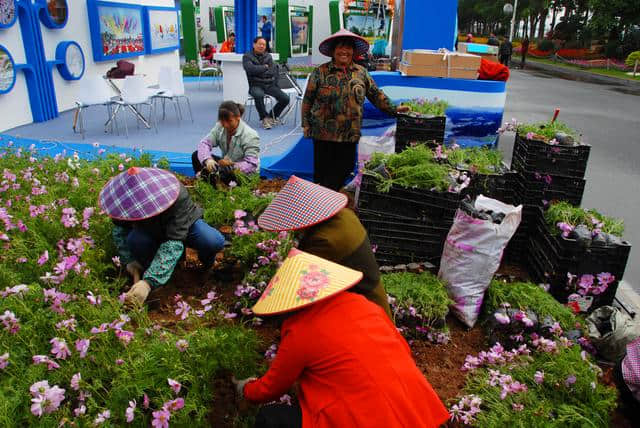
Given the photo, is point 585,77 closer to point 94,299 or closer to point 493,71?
point 493,71

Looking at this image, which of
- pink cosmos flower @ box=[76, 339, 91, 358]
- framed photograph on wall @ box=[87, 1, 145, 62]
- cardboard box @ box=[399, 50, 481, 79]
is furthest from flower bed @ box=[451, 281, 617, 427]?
framed photograph on wall @ box=[87, 1, 145, 62]

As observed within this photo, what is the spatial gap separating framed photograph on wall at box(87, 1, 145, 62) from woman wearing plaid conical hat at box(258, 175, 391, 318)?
1076cm

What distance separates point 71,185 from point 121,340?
8.02ft

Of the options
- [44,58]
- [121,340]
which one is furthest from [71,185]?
[44,58]

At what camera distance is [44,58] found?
9328 millimetres

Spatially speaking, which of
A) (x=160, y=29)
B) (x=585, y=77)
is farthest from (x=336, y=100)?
(x=585, y=77)

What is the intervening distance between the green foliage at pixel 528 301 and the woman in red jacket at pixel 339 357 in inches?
62.5

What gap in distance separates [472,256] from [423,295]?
418mm

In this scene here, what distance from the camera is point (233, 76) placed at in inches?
408

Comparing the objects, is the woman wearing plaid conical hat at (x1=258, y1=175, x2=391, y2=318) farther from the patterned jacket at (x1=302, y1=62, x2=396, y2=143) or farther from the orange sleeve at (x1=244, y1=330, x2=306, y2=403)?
the patterned jacket at (x1=302, y1=62, x2=396, y2=143)

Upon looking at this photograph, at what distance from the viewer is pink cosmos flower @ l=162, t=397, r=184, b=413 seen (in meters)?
1.85

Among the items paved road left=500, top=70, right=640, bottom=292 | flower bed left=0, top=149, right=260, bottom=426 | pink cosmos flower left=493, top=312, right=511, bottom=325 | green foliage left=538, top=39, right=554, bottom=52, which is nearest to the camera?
flower bed left=0, top=149, right=260, bottom=426

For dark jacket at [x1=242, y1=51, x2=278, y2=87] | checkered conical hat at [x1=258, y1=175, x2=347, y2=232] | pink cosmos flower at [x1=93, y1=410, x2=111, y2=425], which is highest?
dark jacket at [x1=242, y1=51, x2=278, y2=87]

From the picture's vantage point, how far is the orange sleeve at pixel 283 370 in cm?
170
